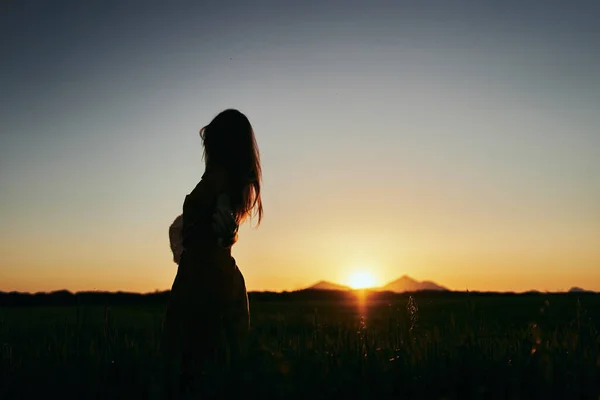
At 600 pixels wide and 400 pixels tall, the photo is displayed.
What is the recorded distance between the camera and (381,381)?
397 centimetres

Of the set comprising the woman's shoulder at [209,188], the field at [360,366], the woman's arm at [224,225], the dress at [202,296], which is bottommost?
the field at [360,366]

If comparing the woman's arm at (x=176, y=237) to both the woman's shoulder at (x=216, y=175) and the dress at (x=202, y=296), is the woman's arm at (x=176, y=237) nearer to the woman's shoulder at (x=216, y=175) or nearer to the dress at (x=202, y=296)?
the dress at (x=202, y=296)

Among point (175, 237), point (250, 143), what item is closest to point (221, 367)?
point (175, 237)

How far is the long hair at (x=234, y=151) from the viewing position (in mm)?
4875

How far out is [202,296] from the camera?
4840mm

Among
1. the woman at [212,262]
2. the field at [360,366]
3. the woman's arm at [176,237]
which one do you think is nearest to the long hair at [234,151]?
the woman at [212,262]

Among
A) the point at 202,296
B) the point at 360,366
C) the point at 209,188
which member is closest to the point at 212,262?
the point at 202,296

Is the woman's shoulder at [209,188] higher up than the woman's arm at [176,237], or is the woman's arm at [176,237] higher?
the woman's shoulder at [209,188]

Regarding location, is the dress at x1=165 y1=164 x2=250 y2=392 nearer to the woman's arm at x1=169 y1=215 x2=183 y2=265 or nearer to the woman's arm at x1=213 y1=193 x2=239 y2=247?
the woman's arm at x1=169 y1=215 x2=183 y2=265

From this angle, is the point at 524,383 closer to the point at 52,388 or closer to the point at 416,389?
the point at 416,389

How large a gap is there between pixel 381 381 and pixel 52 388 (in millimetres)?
2237

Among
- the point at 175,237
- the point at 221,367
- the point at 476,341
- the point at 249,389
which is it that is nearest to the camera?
the point at 249,389

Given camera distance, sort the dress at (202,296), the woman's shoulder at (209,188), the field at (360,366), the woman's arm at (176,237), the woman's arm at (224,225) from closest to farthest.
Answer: the field at (360,366)
the woman's arm at (224,225)
the woman's shoulder at (209,188)
the dress at (202,296)
the woman's arm at (176,237)

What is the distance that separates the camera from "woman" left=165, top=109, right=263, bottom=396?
4.79 meters
